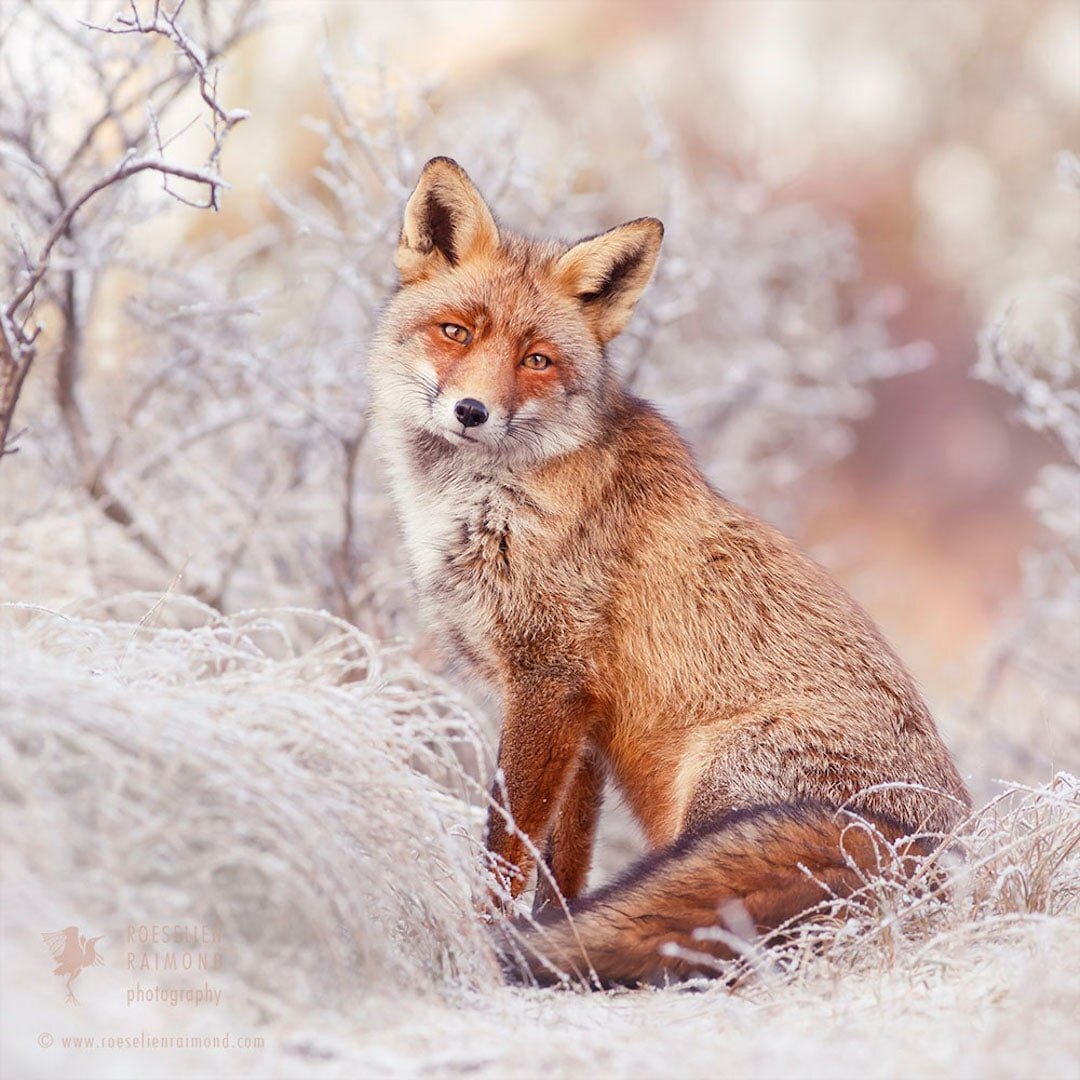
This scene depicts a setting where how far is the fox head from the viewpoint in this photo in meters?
3.81

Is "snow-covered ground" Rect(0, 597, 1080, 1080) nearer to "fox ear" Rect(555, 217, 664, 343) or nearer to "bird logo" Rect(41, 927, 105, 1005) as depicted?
"bird logo" Rect(41, 927, 105, 1005)

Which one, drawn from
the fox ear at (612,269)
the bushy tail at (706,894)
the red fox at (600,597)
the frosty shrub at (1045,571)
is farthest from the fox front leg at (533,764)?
the frosty shrub at (1045,571)

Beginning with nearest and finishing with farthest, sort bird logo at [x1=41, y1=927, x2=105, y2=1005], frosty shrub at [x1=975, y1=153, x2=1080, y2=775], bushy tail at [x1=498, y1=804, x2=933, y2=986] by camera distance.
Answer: bird logo at [x1=41, y1=927, x2=105, y2=1005], bushy tail at [x1=498, y1=804, x2=933, y2=986], frosty shrub at [x1=975, y1=153, x2=1080, y2=775]

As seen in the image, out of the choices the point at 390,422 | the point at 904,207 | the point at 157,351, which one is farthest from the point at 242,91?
the point at 904,207

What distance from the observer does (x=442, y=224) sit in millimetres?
4160

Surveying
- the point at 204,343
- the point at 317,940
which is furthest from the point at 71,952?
the point at 204,343

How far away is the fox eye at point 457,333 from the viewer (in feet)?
12.7

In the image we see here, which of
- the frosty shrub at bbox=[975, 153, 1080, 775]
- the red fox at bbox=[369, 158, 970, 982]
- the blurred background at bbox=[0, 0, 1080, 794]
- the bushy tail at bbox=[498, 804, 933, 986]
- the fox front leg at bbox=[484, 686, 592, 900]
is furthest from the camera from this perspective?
the blurred background at bbox=[0, 0, 1080, 794]

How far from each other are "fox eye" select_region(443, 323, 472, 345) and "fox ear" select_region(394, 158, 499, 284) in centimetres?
Result: 36

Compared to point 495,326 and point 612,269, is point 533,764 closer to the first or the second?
point 495,326

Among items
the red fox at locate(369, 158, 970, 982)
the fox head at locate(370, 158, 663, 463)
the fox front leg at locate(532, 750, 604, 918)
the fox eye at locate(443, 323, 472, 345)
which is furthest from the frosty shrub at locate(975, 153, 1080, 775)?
the fox eye at locate(443, 323, 472, 345)

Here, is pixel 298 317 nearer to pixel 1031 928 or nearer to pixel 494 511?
pixel 494 511

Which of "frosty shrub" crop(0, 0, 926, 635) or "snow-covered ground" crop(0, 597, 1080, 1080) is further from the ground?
"frosty shrub" crop(0, 0, 926, 635)

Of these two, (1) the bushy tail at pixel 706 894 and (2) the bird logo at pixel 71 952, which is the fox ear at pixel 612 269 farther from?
(2) the bird logo at pixel 71 952
